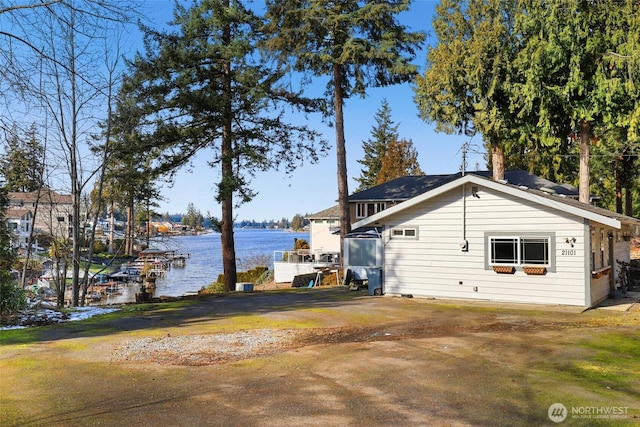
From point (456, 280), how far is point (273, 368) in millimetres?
9326

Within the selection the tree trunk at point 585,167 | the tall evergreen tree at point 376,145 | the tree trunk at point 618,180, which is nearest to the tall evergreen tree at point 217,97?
the tree trunk at point 585,167

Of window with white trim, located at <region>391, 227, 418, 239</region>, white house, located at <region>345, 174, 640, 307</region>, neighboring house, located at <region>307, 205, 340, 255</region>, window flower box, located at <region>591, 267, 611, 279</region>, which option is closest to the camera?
white house, located at <region>345, 174, 640, 307</region>

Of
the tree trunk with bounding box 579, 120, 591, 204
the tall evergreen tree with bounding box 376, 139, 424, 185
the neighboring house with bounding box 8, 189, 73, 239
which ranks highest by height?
the tall evergreen tree with bounding box 376, 139, 424, 185

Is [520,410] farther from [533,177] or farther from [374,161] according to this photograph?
[374,161]

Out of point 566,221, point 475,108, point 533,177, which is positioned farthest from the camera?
point 533,177

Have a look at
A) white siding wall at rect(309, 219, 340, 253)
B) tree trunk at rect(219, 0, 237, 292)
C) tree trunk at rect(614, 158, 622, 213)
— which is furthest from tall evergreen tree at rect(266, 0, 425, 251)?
tree trunk at rect(614, 158, 622, 213)

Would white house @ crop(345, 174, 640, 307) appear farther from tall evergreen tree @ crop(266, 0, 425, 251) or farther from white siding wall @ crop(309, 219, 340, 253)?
white siding wall @ crop(309, 219, 340, 253)

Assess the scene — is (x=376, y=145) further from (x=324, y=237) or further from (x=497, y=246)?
(x=497, y=246)

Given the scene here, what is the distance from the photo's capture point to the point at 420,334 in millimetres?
9648

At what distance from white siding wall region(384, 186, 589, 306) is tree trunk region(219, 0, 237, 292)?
6.90 m

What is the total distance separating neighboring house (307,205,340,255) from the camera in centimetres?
3941

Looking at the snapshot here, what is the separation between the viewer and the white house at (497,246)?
43.3 feet

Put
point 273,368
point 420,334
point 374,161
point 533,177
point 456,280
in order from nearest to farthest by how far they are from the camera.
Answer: point 273,368, point 420,334, point 456,280, point 533,177, point 374,161

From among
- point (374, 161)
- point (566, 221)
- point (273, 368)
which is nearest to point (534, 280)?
point (566, 221)
